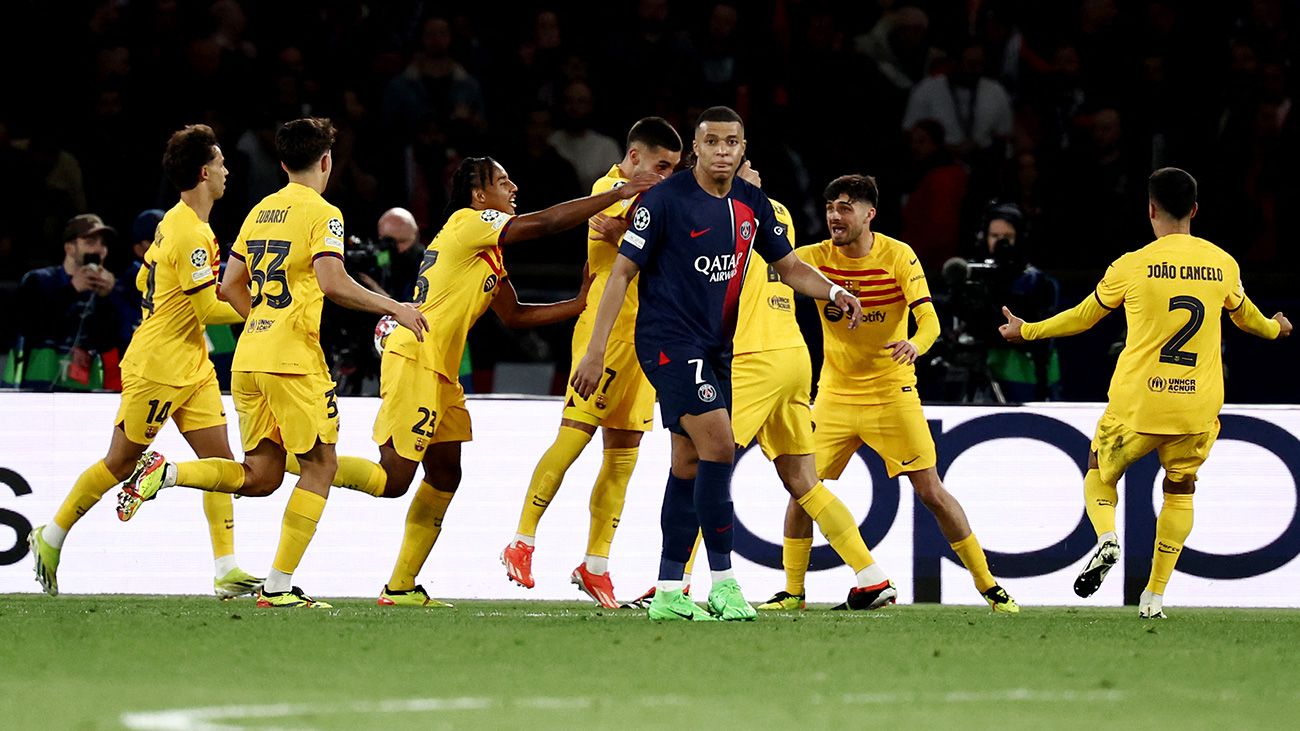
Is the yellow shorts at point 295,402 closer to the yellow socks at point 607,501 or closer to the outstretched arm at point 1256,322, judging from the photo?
the yellow socks at point 607,501

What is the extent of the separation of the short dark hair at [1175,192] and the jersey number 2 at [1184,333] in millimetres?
452

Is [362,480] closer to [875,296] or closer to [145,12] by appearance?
[875,296]

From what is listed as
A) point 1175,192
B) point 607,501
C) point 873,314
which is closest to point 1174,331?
point 1175,192

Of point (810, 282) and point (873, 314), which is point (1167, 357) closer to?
point (873, 314)

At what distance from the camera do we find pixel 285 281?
816cm

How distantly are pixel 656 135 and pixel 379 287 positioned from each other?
3.59 meters

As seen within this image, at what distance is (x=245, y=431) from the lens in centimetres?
850

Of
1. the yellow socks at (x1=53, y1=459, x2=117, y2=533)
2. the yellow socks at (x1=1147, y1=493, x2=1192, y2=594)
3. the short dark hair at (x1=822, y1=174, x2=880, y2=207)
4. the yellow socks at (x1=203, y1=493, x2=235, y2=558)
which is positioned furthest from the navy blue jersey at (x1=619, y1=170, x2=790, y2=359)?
the yellow socks at (x1=53, y1=459, x2=117, y2=533)

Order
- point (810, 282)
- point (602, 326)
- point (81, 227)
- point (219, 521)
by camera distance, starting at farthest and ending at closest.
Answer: point (81, 227) < point (219, 521) < point (810, 282) < point (602, 326)

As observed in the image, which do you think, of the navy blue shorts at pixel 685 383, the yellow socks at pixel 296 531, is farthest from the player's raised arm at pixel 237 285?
the navy blue shorts at pixel 685 383

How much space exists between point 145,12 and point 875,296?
27.5 feet

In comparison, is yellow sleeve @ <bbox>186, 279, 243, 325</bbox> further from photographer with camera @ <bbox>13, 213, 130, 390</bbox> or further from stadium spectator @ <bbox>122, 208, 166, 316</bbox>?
stadium spectator @ <bbox>122, 208, 166, 316</bbox>

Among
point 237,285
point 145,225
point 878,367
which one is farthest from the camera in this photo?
point 145,225

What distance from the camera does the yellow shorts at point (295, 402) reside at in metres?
8.13
